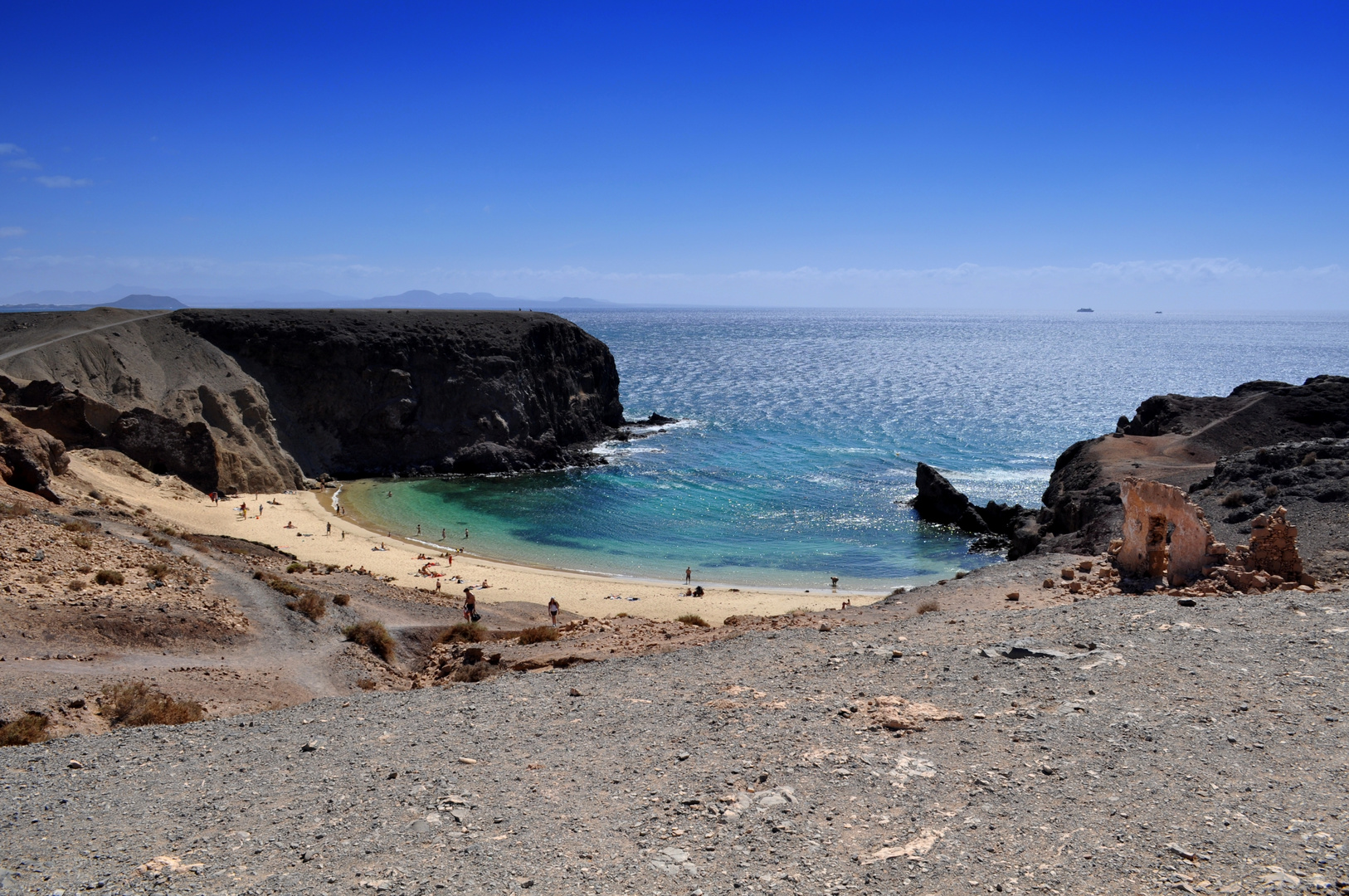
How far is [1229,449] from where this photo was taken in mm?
39719

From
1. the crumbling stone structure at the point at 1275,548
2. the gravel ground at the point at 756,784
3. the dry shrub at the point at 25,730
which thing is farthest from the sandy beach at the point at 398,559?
the dry shrub at the point at 25,730

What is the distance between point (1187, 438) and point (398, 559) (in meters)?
38.2

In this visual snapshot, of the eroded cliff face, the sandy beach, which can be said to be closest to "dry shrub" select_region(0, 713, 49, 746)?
the sandy beach

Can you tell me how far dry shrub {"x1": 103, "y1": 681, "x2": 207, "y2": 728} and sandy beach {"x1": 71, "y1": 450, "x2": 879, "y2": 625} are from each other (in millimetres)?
15597

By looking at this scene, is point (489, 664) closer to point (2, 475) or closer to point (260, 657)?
point (260, 657)

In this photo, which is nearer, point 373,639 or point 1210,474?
point 373,639

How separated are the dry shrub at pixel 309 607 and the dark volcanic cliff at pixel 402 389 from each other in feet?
122

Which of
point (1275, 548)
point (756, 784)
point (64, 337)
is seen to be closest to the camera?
point (756, 784)

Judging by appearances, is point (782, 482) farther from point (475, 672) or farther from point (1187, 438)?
point (475, 672)

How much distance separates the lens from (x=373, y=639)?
19.7 metres

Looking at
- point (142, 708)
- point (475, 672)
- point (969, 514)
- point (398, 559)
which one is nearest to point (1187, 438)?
point (969, 514)

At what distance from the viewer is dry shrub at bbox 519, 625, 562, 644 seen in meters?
19.3

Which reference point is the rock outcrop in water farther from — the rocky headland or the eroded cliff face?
the rocky headland

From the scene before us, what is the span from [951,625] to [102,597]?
691 inches
